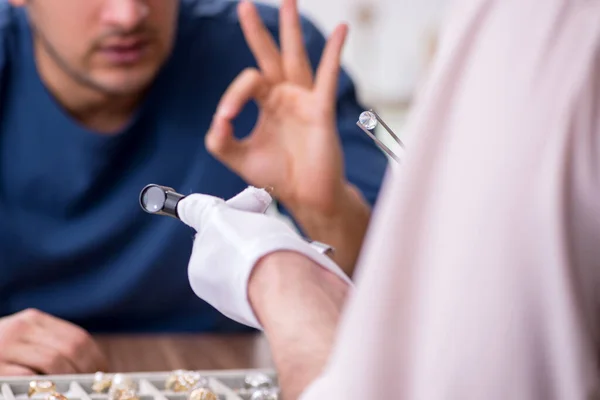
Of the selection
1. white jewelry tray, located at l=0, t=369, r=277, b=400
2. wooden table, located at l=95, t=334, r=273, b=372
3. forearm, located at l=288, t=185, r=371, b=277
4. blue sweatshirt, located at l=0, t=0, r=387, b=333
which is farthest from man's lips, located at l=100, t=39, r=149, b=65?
white jewelry tray, located at l=0, t=369, r=277, b=400

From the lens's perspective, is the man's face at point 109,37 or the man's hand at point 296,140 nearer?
the man's hand at point 296,140

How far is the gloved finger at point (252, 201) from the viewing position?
56 centimetres

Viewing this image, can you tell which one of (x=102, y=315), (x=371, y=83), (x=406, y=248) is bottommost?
(x=102, y=315)

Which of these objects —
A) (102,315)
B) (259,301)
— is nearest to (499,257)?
(259,301)

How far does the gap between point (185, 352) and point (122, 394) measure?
0.31m

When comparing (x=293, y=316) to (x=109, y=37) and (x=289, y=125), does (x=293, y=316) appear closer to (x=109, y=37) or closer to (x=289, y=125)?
(x=289, y=125)

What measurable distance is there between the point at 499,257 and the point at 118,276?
3.21 ft

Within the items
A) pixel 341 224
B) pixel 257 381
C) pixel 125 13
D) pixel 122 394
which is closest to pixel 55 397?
pixel 122 394

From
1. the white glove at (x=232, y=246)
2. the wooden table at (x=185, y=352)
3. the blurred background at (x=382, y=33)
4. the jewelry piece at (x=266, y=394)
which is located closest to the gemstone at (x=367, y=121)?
the white glove at (x=232, y=246)

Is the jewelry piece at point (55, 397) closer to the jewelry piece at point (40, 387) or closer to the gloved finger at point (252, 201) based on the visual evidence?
the jewelry piece at point (40, 387)

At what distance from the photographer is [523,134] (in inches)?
14.1

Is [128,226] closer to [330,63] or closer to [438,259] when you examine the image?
[330,63]

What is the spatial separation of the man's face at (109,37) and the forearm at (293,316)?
2.53 feet

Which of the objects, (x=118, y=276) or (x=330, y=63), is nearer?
(x=330, y=63)
